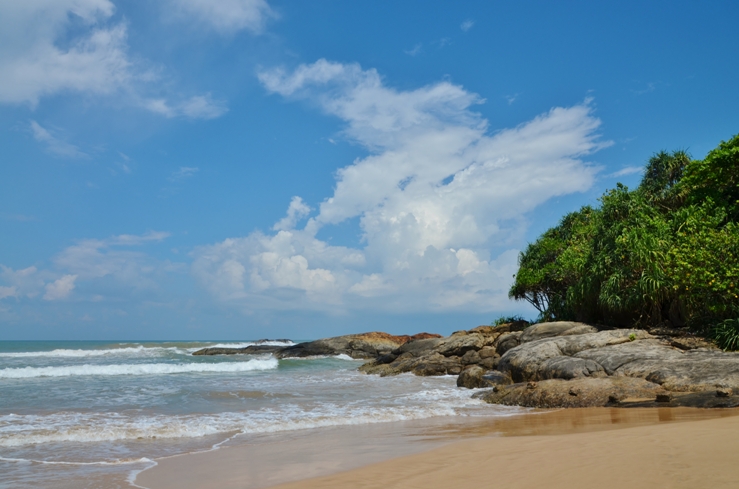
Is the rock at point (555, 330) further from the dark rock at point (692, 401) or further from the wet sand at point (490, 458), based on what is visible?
the wet sand at point (490, 458)

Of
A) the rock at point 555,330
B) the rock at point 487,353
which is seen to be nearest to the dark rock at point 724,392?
the rock at point 555,330

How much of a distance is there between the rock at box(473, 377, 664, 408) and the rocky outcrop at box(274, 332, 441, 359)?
100 feet

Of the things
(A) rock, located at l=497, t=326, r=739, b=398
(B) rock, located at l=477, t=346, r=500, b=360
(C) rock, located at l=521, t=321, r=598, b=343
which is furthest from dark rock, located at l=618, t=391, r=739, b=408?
(B) rock, located at l=477, t=346, r=500, b=360

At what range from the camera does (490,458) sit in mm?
6992

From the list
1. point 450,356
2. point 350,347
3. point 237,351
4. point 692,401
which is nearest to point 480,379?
point 692,401

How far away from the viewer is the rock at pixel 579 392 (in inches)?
493

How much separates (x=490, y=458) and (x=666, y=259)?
15.8m

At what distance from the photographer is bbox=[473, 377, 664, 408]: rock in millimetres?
12516

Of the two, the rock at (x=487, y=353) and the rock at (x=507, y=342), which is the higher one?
the rock at (x=507, y=342)

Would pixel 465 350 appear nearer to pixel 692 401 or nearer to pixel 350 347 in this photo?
pixel 692 401

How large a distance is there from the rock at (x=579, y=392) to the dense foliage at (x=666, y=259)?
4.63 meters

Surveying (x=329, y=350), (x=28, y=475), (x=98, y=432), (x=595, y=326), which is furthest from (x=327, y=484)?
(x=329, y=350)

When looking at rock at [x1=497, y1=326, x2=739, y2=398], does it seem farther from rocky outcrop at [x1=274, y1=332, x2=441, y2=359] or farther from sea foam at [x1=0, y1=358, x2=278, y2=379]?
rocky outcrop at [x1=274, y1=332, x2=441, y2=359]

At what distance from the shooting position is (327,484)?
6.32 m
